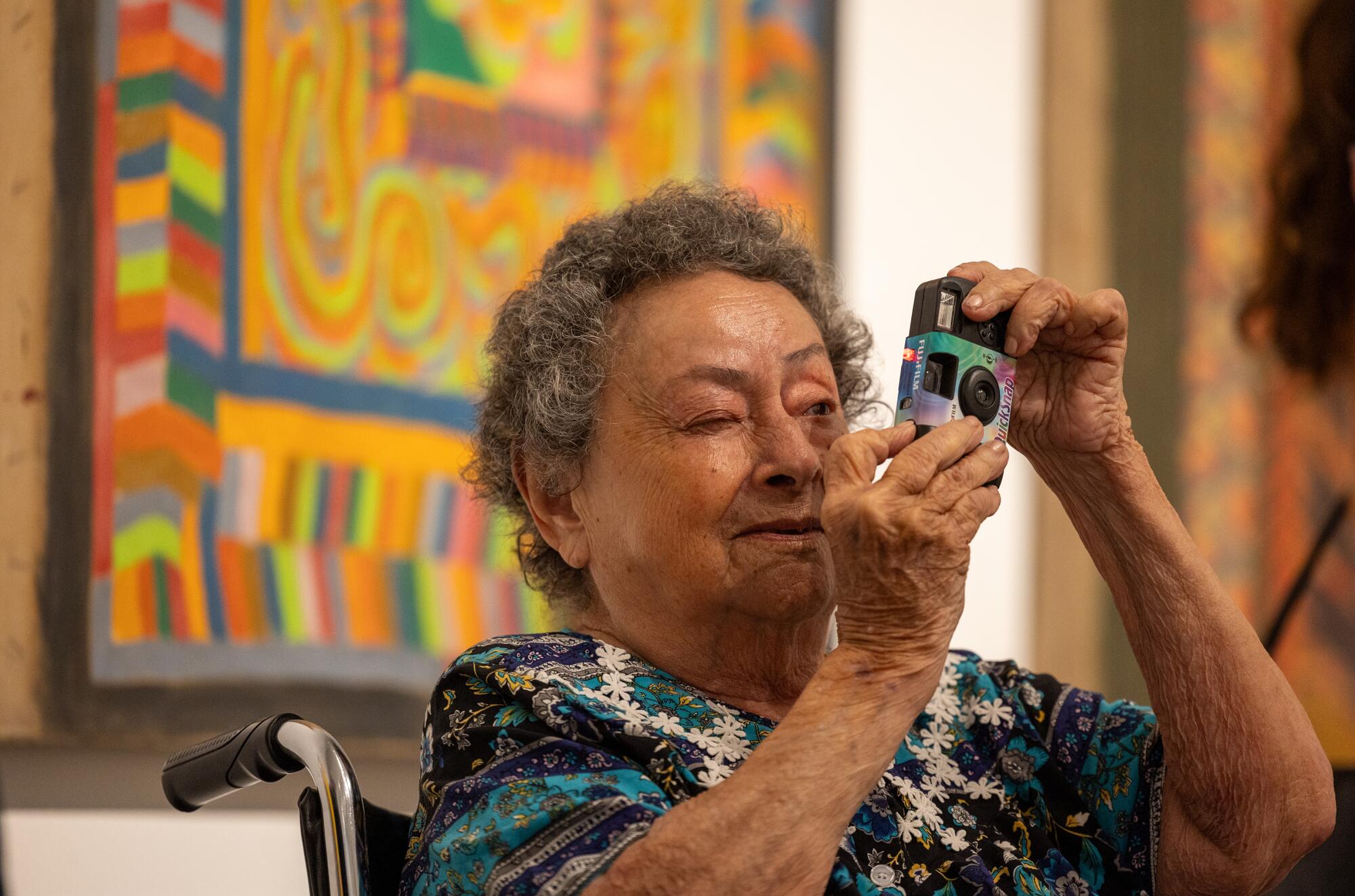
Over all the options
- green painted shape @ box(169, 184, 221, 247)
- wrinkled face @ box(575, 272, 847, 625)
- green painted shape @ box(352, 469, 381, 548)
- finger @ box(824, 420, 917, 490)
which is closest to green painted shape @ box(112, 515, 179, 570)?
green painted shape @ box(352, 469, 381, 548)

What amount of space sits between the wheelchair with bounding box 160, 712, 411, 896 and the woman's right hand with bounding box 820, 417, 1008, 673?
45 cm

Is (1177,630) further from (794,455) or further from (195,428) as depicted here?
(195,428)

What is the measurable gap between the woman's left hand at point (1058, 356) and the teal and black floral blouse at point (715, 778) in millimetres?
298

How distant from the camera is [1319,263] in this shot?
248 centimetres

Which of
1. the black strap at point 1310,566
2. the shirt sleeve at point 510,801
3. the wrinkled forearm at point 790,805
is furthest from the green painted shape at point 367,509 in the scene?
the black strap at point 1310,566

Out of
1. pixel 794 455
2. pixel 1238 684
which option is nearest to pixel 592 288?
pixel 794 455

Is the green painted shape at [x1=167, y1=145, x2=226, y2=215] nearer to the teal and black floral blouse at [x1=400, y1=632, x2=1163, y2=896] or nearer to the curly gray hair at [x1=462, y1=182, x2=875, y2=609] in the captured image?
the curly gray hair at [x1=462, y1=182, x2=875, y2=609]

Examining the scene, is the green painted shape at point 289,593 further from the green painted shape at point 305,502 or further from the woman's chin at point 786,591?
the woman's chin at point 786,591

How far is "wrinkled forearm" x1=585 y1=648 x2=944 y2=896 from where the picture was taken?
93 centimetres

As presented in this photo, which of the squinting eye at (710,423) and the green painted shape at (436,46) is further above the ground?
the green painted shape at (436,46)

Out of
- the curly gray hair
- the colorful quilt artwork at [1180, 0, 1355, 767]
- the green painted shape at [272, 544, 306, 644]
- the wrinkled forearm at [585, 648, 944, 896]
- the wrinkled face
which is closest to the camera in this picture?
the wrinkled forearm at [585, 648, 944, 896]

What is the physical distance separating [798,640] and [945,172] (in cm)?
143

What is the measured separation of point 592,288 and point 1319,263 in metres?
1.73

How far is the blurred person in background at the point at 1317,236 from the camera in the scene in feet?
8.11
